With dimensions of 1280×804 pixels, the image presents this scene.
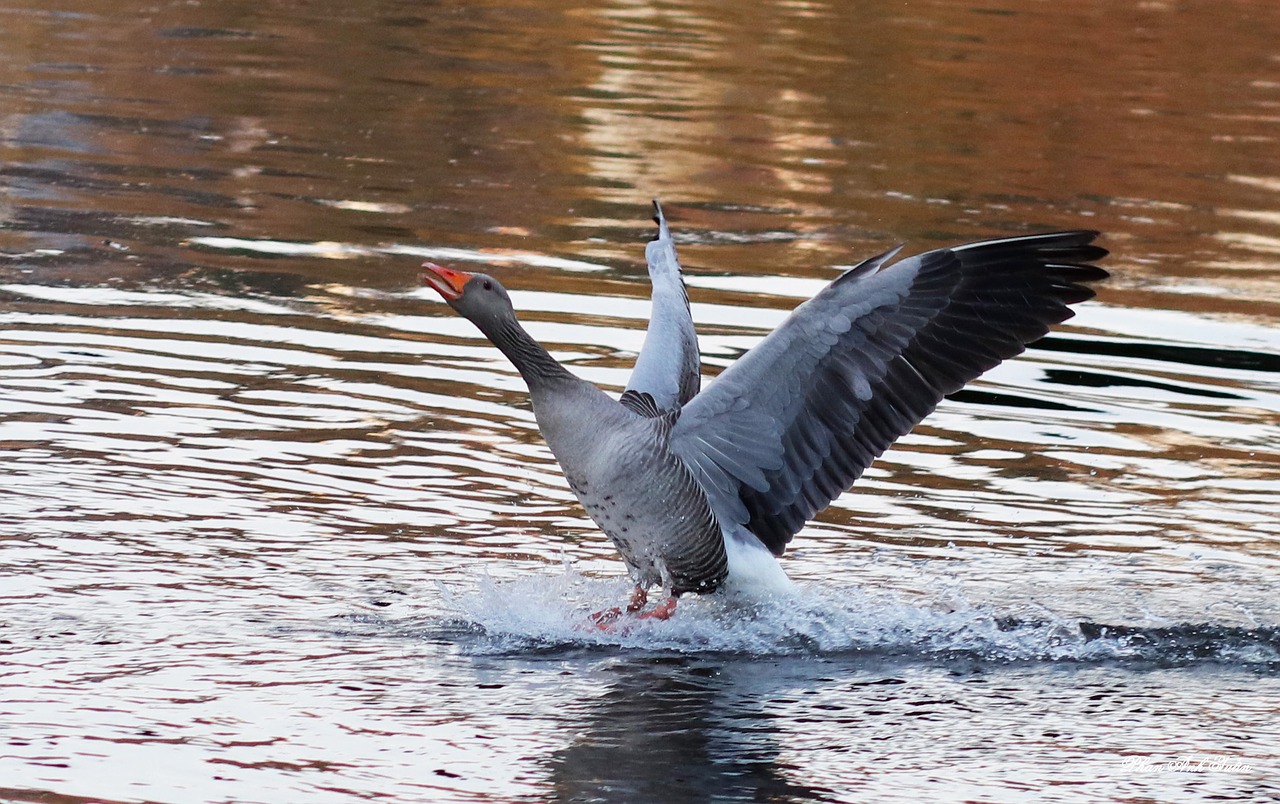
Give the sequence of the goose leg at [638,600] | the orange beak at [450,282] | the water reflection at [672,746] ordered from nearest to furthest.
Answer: the water reflection at [672,746]
the orange beak at [450,282]
the goose leg at [638,600]

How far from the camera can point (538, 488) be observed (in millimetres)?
7773

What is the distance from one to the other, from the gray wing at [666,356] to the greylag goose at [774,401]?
11 millimetres

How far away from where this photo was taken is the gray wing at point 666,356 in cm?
671

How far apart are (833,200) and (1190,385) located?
17.7 feet

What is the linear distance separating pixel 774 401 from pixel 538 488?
1.56 metres

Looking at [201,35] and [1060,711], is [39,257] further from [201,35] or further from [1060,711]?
[201,35]

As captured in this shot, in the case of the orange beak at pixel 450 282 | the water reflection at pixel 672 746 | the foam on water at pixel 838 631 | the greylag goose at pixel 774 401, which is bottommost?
the water reflection at pixel 672 746

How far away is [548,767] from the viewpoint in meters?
5.13

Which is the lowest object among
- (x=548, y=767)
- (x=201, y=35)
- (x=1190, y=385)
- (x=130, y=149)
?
(x=548, y=767)

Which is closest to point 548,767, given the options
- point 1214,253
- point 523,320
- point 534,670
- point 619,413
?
point 534,670

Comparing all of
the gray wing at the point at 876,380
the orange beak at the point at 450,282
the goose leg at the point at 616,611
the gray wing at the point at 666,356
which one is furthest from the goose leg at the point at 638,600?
the orange beak at the point at 450,282

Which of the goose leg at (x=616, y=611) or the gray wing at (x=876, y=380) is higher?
the gray wing at (x=876, y=380)

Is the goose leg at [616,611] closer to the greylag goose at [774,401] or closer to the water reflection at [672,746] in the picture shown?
the greylag goose at [774,401]

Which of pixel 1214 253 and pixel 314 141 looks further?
pixel 314 141
